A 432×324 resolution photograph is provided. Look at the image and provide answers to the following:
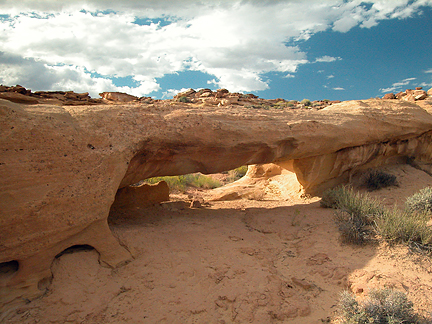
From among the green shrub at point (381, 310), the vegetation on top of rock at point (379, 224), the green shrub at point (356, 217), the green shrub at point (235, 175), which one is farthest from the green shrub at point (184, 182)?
the green shrub at point (381, 310)

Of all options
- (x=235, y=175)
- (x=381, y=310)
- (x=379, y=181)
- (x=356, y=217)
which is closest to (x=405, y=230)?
(x=356, y=217)

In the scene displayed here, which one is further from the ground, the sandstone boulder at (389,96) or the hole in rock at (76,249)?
the sandstone boulder at (389,96)

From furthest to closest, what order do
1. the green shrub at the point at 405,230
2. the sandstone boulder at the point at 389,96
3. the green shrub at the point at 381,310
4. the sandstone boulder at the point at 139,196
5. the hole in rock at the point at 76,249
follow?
the sandstone boulder at the point at 389,96 → the sandstone boulder at the point at 139,196 → the green shrub at the point at 405,230 → the hole in rock at the point at 76,249 → the green shrub at the point at 381,310

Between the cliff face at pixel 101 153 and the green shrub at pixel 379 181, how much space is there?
1.06 metres

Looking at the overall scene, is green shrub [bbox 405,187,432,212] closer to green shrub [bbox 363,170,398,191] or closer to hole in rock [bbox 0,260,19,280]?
green shrub [bbox 363,170,398,191]

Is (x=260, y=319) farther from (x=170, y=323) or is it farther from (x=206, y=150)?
(x=206, y=150)

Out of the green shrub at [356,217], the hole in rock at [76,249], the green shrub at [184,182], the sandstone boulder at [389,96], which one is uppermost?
the sandstone boulder at [389,96]

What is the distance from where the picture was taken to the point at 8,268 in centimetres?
333

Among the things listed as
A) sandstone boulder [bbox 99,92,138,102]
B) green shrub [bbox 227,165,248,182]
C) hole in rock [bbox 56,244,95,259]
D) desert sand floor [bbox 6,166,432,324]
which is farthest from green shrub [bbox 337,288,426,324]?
sandstone boulder [bbox 99,92,138,102]

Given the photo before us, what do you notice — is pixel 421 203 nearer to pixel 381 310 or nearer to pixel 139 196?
pixel 381 310

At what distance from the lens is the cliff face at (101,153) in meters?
3.27

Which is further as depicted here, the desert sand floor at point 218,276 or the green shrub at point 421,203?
the green shrub at point 421,203

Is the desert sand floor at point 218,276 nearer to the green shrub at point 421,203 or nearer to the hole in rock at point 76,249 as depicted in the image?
the hole in rock at point 76,249

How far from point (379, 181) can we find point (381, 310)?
5246 mm
